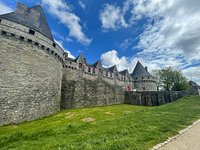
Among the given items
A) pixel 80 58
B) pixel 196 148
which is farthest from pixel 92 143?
pixel 80 58

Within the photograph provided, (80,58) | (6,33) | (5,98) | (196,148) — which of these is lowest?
(196,148)

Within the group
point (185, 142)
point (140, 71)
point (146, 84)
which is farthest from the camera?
point (140, 71)

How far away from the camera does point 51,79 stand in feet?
50.0

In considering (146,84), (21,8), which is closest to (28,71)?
(21,8)

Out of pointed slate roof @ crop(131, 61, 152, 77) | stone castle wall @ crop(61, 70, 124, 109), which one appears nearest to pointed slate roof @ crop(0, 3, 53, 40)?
stone castle wall @ crop(61, 70, 124, 109)

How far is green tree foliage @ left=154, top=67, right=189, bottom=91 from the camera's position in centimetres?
3671

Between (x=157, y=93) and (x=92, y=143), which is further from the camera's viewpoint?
(x=157, y=93)

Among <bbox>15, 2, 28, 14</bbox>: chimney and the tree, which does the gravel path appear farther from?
the tree

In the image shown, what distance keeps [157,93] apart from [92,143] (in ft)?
82.4

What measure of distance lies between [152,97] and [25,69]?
2409 cm

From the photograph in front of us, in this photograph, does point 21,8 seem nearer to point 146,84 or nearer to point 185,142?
point 185,142

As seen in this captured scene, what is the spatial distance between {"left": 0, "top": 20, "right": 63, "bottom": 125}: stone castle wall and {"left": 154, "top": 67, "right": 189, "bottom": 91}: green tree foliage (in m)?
34.9

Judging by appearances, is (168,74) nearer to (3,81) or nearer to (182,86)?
(182,86)

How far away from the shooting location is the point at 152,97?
27297 mm
